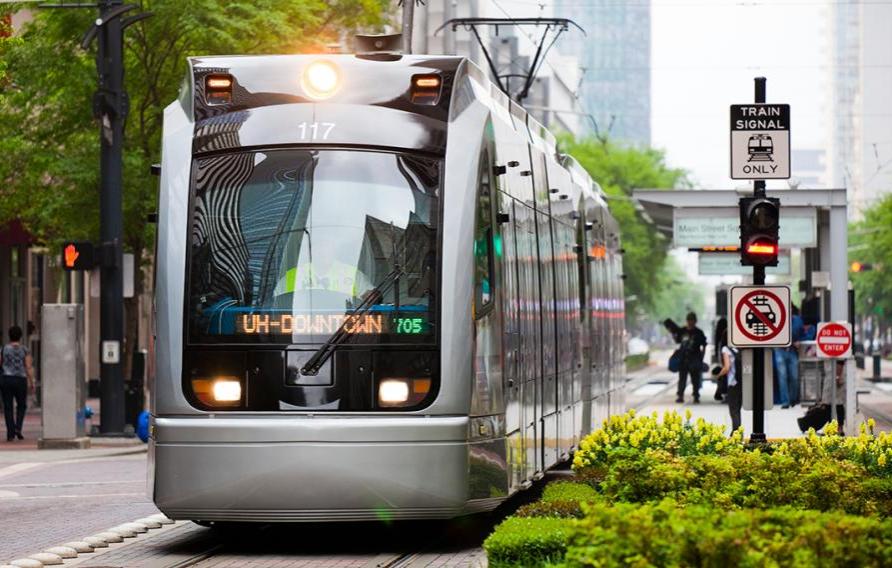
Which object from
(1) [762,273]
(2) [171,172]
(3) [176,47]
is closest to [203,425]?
(2) [171,172]

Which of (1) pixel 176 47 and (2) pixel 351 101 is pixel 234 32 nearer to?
(1) pixel 176 47

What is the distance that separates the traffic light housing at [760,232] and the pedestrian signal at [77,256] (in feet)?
43.3

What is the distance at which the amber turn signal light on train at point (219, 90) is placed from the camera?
539 inches

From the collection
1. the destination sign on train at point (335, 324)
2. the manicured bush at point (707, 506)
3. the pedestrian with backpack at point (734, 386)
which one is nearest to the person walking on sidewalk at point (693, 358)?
the pedestrian with backpack at point (734, 386)

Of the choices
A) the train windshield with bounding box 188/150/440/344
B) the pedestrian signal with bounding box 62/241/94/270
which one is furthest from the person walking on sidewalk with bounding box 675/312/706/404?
the train windshield with bounding box 188/150/440/344

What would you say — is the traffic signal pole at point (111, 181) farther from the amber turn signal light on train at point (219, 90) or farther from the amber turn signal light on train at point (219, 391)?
the amber turn signal light on train at point (219, 391)

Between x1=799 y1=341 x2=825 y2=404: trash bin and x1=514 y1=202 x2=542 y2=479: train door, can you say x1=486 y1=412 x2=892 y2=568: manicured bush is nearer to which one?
x1=514 y1=202 x2=542 y2=479: train door

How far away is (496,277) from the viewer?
1381cm

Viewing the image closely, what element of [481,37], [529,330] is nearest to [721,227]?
[529,330]

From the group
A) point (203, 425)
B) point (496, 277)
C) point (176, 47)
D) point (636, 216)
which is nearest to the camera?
point (203, 425)

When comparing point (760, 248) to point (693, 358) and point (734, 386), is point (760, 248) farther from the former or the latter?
point (693, 358)

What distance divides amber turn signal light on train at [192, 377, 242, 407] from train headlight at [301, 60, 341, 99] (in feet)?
7.17

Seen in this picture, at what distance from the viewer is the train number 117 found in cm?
1339

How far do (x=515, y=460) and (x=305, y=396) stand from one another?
2.35 metres
